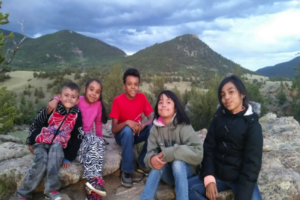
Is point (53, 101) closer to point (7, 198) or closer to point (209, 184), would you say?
point (7, 198)

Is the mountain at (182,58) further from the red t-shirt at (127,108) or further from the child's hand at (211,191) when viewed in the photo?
the child's hand at (211,191)

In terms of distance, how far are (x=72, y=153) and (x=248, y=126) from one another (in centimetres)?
220

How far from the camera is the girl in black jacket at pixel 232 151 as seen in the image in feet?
8.41

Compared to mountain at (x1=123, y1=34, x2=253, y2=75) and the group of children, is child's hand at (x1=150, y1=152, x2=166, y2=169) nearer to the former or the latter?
the group of children

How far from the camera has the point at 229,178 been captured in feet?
8.95

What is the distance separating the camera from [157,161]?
270 centimetres

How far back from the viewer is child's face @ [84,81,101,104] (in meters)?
3.54

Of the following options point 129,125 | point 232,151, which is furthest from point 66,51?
point 232,151

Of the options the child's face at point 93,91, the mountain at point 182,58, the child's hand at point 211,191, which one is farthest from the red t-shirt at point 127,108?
the mountain at point 182,58

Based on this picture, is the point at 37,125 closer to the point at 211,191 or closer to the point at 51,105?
the point at 51,105

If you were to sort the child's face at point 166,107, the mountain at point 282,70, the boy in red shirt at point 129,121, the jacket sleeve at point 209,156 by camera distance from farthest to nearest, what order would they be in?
1. the mountain at point 282,70
2. the boy in red shirt at point 129,121
3. the child's face at point 166,107
4. the jacket sleeve at point 209,156

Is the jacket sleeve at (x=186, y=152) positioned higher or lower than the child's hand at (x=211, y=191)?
higher

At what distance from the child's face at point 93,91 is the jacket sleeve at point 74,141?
31 cm

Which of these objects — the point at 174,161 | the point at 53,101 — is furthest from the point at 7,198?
the point at 174,161
